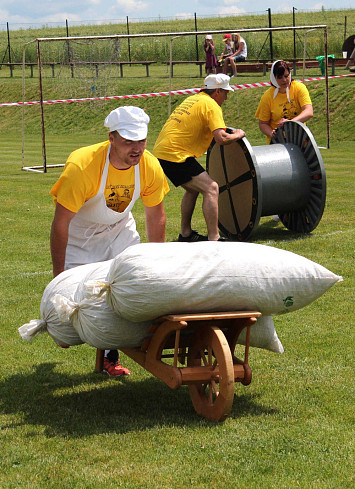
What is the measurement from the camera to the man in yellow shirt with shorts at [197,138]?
29.8 ft

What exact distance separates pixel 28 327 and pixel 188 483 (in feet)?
5.38

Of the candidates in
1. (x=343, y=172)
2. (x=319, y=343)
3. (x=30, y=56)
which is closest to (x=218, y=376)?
(x=319, y=343)

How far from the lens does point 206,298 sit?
430 centimetres

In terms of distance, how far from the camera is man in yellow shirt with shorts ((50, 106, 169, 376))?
5012mm

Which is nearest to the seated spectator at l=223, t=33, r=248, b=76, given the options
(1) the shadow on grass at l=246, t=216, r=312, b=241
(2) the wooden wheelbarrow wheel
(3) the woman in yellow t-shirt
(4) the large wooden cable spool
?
(3) the woman in yellow t-shirt

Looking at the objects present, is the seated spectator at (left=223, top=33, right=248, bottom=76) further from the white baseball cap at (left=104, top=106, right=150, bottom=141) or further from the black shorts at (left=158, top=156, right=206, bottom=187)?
the white baseball cap at (left=104, top=106, right=150, bottom=141)

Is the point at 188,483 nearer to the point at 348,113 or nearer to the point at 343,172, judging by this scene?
the point at 343,172

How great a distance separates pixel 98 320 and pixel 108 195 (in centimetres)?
106

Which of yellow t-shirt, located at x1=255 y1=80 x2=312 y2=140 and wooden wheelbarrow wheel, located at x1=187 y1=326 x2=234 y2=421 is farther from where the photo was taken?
yellow t-shirt, located at x1=255 y1=80 x2=312 y2=140

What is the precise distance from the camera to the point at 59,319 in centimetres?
485

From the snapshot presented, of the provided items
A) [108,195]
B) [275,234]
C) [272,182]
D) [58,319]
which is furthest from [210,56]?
[58,319]

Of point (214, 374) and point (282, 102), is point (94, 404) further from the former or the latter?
point (282, 102)

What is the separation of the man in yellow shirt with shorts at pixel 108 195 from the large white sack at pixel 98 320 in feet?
1.85

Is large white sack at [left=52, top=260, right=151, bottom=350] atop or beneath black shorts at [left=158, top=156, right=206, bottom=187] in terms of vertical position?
beneath
